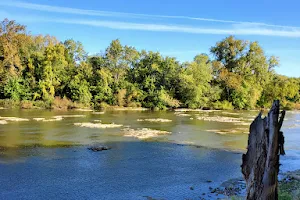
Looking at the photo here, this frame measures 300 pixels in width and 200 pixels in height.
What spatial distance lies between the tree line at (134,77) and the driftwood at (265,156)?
47.4 m

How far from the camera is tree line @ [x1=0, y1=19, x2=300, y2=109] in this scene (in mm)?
51344

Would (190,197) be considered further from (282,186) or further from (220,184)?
(282,186)

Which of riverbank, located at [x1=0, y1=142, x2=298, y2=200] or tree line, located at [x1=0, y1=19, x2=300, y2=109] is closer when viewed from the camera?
riverbank, located at [x1=0, y1=142, x2=298, y2=200]

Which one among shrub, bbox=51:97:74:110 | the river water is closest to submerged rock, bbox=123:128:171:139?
the river water

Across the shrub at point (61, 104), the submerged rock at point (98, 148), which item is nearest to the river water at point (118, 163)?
the submerged rock at point (98, 148)

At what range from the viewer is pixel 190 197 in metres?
10.5

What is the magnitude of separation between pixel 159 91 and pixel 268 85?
28832mm

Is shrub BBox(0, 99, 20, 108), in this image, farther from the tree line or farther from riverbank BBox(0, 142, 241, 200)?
riverbank BBox(0, 142, 241, 200)

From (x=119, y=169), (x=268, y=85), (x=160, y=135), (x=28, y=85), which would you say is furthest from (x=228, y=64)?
(x=119, y=169)

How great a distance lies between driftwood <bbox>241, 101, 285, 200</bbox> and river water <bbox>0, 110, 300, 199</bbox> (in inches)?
227

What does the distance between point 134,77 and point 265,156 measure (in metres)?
56.9

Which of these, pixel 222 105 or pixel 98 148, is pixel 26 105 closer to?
pixel 98 148

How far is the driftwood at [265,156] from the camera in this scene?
15.9 feet

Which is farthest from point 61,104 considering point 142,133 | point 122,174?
point 122,174
